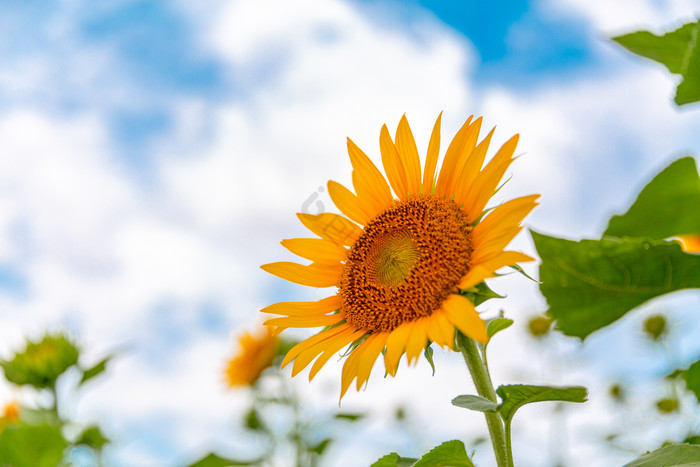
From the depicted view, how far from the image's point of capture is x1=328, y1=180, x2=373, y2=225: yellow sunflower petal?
116 centimetres

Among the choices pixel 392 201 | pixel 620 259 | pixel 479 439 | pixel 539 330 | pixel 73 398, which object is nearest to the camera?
pixel 620 259

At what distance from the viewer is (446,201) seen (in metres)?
1.06

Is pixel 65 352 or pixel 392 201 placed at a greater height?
pixel 65 352

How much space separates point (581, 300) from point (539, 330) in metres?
2.60

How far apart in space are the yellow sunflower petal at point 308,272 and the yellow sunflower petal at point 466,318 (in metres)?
0.30

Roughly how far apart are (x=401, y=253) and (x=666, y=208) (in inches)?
21.2

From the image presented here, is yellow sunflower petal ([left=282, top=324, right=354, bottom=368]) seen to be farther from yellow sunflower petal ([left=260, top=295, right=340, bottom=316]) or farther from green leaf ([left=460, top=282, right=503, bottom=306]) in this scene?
green leaf ([left=460, top=282, right=503, bottom=306])

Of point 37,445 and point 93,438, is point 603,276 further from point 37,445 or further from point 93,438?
point 93,438

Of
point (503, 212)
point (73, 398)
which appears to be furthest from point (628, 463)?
point (73, 398)

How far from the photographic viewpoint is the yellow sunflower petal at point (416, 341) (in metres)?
0.85

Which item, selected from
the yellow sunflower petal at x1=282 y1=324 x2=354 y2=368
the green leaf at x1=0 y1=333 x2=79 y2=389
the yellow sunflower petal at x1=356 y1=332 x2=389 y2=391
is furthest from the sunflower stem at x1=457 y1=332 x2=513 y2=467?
the green leaf at x1=0 y1=333 x2=79 y2=389

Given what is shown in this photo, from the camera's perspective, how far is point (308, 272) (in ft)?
3.75

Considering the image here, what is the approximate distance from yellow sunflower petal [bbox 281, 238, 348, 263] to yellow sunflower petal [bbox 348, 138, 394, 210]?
108 millimetres

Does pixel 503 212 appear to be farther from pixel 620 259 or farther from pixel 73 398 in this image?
pixel 73 398
